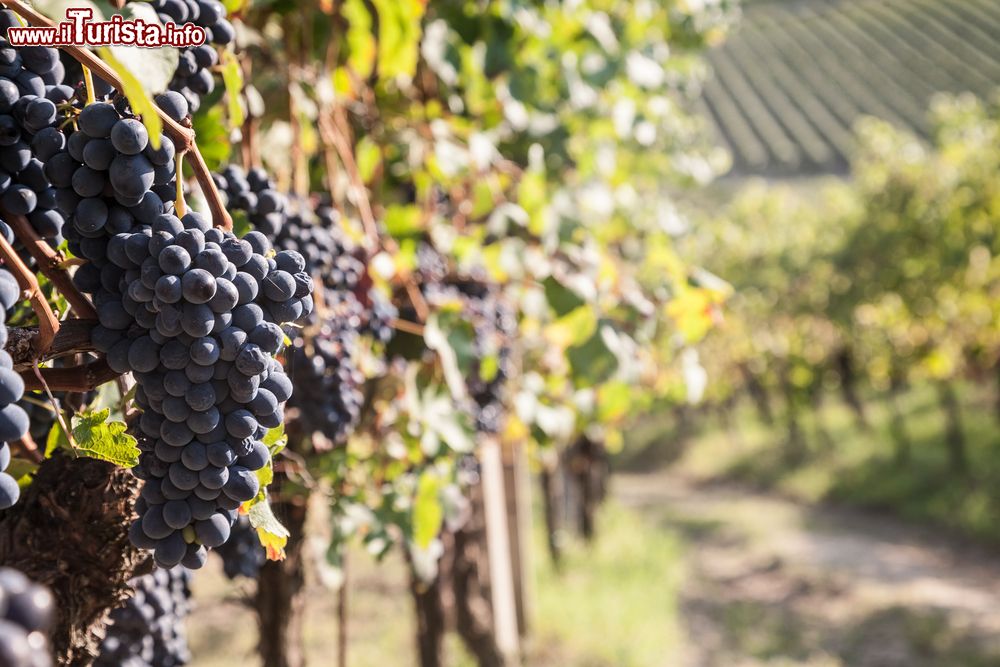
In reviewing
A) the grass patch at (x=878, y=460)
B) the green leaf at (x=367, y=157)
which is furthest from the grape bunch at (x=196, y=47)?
the grass patch at (x=878, y=460)

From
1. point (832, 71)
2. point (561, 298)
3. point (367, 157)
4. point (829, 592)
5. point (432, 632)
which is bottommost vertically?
point (829, 592)

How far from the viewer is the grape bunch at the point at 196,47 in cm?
86

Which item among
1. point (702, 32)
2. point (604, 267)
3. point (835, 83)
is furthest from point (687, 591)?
point (835, 83)

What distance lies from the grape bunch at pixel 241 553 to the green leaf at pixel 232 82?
60 cm

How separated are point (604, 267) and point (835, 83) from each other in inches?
1474

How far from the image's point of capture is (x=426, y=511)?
5.81ft

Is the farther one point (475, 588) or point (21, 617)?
point (475, 588)

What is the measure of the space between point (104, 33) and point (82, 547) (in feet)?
1.74

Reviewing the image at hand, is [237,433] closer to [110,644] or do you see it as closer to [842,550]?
[110,644]

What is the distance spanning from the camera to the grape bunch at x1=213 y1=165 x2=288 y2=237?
0.99 meters

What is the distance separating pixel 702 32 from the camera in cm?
351

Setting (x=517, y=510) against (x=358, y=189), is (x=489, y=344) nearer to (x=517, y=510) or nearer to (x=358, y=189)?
(x=358, y=189)

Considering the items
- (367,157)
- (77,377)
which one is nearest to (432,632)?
(367,157)

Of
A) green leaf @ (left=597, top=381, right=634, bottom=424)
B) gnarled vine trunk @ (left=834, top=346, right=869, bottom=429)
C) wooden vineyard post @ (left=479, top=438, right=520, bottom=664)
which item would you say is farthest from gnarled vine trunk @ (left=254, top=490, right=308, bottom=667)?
gnarled vine trunk @ (left=834, top=346, right=869, bottom=429)
